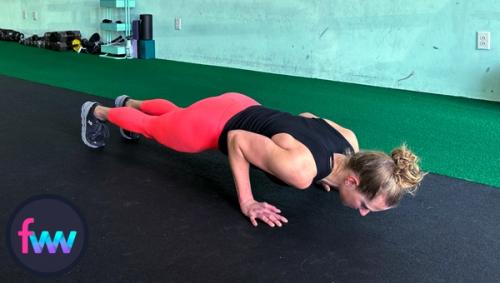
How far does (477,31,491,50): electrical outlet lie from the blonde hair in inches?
112

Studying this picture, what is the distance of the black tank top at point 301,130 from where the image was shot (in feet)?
5.36

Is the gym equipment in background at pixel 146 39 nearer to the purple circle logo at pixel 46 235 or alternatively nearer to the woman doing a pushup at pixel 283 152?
the woman doing a pushup at pixel 283 152

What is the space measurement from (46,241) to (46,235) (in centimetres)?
2

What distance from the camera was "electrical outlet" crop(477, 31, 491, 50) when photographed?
3.83 metres

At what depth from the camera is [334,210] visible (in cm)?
185

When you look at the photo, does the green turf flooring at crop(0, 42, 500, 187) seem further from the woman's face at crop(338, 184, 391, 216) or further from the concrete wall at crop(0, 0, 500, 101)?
the woman's face at crop(338, 184, 391, 216)

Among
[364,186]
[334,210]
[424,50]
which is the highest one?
[424,50]

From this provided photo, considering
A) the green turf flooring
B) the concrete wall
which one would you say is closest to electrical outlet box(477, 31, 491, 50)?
the concrete wall

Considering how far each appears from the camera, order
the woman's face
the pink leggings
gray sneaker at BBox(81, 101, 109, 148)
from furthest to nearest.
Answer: gray sneaker at BBox(81, 101, 109, 148) < the pink leggings < the woman's face

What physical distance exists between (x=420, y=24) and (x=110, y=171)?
3.17 metres

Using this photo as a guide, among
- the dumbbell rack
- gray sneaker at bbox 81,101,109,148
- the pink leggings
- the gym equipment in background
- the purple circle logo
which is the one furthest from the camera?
the dumbbell rack

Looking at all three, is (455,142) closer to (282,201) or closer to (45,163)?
(282,201)

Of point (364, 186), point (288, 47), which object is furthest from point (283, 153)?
point (288, 47)

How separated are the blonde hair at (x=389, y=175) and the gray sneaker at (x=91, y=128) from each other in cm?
151
